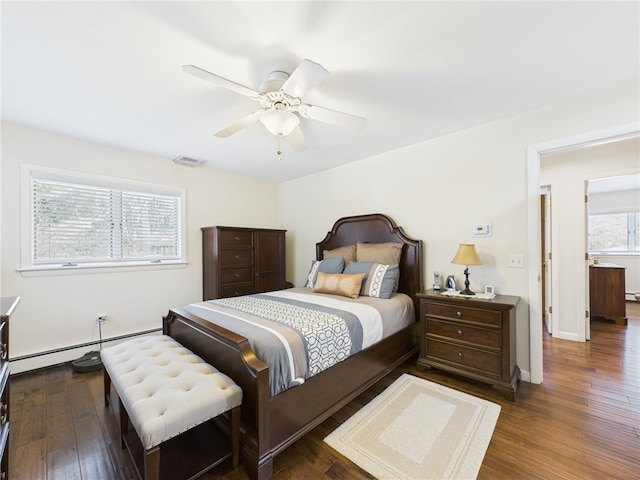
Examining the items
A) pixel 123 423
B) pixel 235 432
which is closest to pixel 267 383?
pixel 235 432

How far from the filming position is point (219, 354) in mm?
1775

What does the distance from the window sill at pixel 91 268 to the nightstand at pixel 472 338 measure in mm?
3193

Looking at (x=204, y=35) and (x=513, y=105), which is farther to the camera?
(x=513, y=105)

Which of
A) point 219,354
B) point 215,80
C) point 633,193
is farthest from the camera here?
point 633,193

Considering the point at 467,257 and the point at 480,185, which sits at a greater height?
the point at 480,185

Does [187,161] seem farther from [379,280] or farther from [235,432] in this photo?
[235,432]

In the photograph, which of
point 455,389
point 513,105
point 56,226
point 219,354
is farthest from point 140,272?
point 513,105

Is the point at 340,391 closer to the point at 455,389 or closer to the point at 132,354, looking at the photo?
the point at 455,389

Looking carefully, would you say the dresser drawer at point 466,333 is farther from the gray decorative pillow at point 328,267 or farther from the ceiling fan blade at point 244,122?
the ceiling fan blade at point 244,122

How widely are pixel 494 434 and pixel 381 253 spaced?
6.06ft

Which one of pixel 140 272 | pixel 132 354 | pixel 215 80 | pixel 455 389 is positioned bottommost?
pixel 455 389

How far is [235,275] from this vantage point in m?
3.75

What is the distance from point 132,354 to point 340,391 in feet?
4.86

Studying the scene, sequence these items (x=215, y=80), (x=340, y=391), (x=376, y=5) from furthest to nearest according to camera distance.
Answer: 1. (x=340, y=391)
2. (x=215, y=80)
3. (x=376, y=5)
